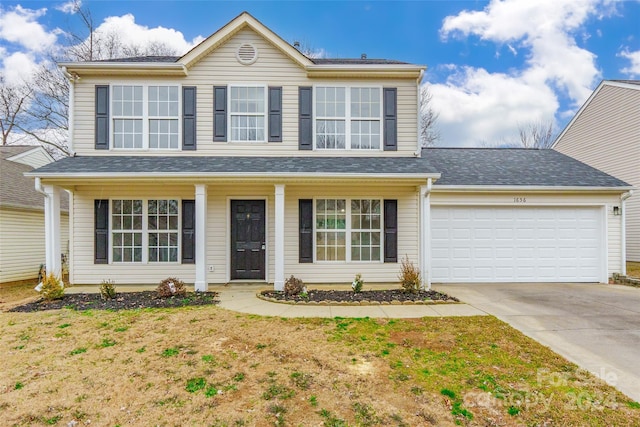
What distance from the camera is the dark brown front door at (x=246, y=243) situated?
320 inches

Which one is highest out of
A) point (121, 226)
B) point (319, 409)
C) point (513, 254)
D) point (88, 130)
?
point (88, 130)

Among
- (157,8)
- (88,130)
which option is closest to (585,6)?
(157,8)

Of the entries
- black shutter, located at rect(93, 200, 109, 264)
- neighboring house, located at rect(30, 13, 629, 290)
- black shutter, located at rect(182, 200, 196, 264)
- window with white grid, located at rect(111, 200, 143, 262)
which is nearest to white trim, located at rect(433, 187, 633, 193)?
neighboring house, located at rect(30, 13, 629, 290)

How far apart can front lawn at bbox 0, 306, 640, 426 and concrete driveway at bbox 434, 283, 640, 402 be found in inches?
14.2

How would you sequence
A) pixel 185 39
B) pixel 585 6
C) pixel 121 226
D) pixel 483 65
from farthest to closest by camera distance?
pixel 483 65 < pixel 185 39 < pixel 585 6 < pixel 121 226

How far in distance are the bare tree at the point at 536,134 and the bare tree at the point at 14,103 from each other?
3185 centimetres

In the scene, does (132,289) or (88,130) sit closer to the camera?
(132,289)

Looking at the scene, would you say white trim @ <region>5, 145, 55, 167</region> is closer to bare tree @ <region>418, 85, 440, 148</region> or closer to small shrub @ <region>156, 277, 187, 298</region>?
small shrub @ <region>156, 277, 187, 298</region>

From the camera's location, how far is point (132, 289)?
24.7 ft

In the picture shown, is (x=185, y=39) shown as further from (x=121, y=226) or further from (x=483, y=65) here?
(x=483, y=65)

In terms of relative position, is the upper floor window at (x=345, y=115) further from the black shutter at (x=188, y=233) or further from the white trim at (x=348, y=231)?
the black shutter at (x=188, y=233)

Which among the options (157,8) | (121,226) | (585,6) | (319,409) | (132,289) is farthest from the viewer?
(585,6)

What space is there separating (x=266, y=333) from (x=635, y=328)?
5.58 metres

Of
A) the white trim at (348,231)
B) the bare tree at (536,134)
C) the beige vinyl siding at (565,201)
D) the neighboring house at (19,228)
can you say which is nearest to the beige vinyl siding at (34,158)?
the neighboring house at (19,228)
